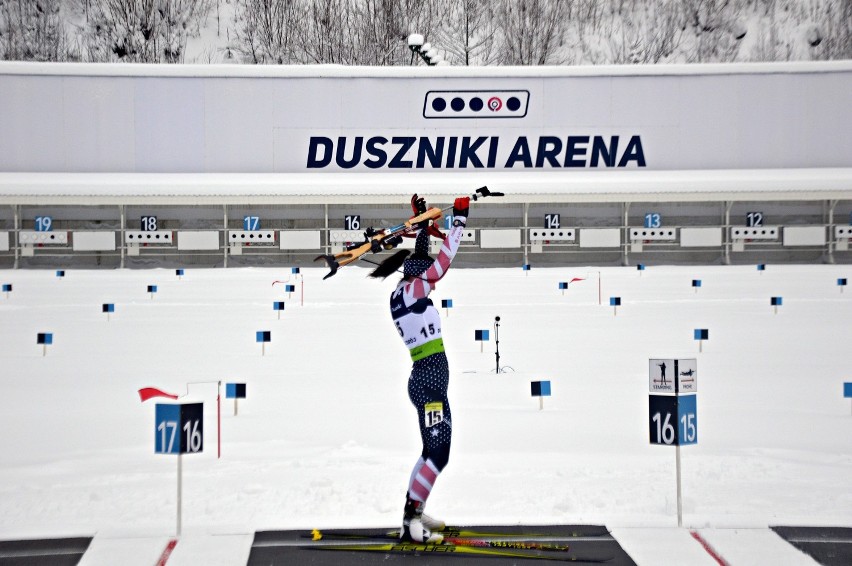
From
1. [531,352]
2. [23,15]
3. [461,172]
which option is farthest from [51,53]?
[531,352]

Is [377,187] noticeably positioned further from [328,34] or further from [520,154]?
[328,34]

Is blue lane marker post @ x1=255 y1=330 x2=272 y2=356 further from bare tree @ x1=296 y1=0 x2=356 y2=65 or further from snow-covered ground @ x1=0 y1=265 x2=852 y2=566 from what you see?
bare tree @ x1=296 y1=0 x2=356 y2=65

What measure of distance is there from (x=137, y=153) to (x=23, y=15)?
57.2 metres

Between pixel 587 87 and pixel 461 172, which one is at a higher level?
pixel 587 87

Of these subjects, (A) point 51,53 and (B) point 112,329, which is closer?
(B) point 112,329

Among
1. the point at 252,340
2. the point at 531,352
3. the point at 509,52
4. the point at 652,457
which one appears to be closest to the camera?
the point at 652,457

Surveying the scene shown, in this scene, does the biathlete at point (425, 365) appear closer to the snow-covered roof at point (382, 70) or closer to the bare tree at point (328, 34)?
the snow-covered roof at point (382, 70)

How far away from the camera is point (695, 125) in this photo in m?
36.9

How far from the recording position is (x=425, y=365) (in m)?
6.57

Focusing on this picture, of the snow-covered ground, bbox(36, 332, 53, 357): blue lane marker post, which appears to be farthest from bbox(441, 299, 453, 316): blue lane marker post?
bbox(36, 332, 53, 357): blue lane marker post

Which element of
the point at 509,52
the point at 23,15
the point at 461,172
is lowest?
the point at 461,172

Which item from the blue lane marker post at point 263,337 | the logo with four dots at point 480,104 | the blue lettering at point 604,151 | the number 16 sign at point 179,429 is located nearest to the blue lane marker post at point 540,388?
the number 16 sign at point 179,429

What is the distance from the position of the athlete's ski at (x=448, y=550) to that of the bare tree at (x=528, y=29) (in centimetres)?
6902

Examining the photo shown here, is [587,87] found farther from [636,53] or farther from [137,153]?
[636,53]
